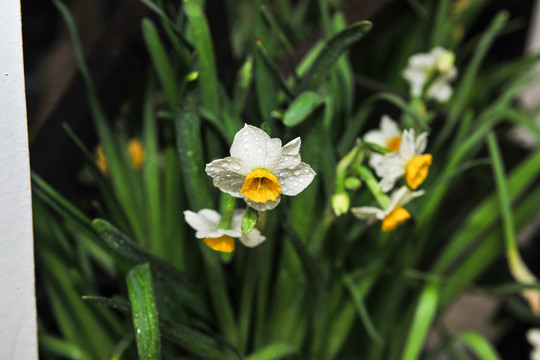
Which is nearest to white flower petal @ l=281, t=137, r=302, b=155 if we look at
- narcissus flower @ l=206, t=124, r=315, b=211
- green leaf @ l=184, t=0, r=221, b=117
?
narcissus flower @ l=206, t=124, r=315, b=211

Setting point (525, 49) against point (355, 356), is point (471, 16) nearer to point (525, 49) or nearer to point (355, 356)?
point (525, 49)

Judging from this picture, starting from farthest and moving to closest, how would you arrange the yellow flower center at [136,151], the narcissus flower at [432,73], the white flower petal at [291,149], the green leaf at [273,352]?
the yellow flower center at [136,151] → the narcissus flower at [432,73] → the green leaf at [273,352] → the white flower petal at [291,149]

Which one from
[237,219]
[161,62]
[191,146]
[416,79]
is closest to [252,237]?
[237,219]

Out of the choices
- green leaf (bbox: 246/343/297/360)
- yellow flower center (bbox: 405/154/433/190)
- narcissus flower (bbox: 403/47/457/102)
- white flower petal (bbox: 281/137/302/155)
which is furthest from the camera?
narcissus flower (bbox: 403/47/457/102)

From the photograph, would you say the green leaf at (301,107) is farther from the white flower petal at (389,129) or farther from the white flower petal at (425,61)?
the white flower petal at (425,61)

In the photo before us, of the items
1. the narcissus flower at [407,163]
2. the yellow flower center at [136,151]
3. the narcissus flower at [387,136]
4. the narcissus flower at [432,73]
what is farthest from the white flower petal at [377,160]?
the yellow flower center at [136,151]

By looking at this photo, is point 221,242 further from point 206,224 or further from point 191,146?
point 191,146

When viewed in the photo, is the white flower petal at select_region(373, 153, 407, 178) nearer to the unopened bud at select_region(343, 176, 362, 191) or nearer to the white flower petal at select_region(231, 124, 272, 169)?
the unopened bud at select_region(343, 176, 362, 191)

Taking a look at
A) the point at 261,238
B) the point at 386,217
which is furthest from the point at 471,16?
the point at 261,238
